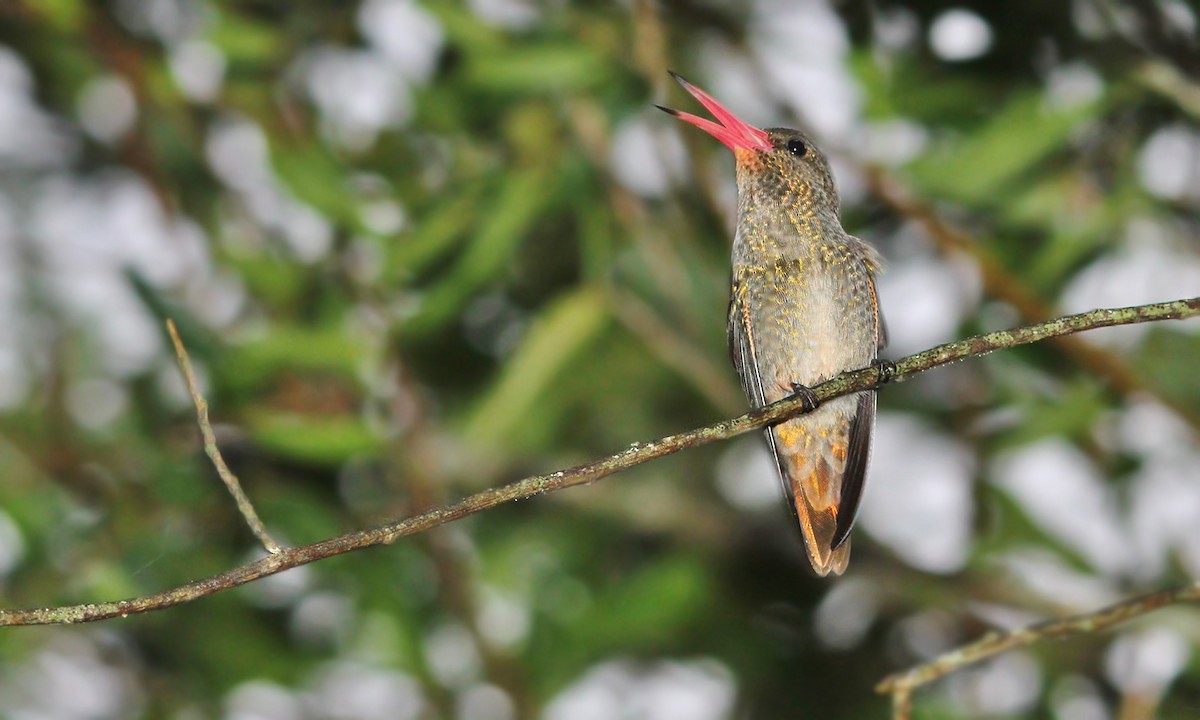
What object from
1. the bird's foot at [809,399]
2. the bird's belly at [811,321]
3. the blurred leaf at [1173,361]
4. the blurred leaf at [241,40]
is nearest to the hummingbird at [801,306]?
the bird's belly at [811,321]

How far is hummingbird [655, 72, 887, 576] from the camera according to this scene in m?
3.70

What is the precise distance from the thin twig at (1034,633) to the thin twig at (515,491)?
91 cm

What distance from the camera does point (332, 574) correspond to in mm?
5273

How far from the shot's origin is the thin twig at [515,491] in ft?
7.54

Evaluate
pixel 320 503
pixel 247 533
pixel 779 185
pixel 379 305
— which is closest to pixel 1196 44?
pixel 779 185

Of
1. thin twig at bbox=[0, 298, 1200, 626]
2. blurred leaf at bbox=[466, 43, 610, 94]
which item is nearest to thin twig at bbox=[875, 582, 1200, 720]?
thin twig at bbox=[0, 298, 1200, 626]

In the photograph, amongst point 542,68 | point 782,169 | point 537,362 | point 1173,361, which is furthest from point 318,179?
point 1173,361

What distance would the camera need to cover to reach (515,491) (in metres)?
2.31

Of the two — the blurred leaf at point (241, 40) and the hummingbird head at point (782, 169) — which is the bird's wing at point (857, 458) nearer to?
the hummingbird head at point (782, 169)

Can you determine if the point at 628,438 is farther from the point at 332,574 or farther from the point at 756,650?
the point at 332,574

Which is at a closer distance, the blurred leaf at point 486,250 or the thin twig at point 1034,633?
the thin twig at point 1034,633

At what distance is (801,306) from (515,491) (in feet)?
5.41

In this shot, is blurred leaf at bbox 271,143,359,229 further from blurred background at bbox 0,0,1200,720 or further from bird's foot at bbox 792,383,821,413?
bird's foot at bbox 792,383,821,413

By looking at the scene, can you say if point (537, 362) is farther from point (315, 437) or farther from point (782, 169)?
point (782, 169)
